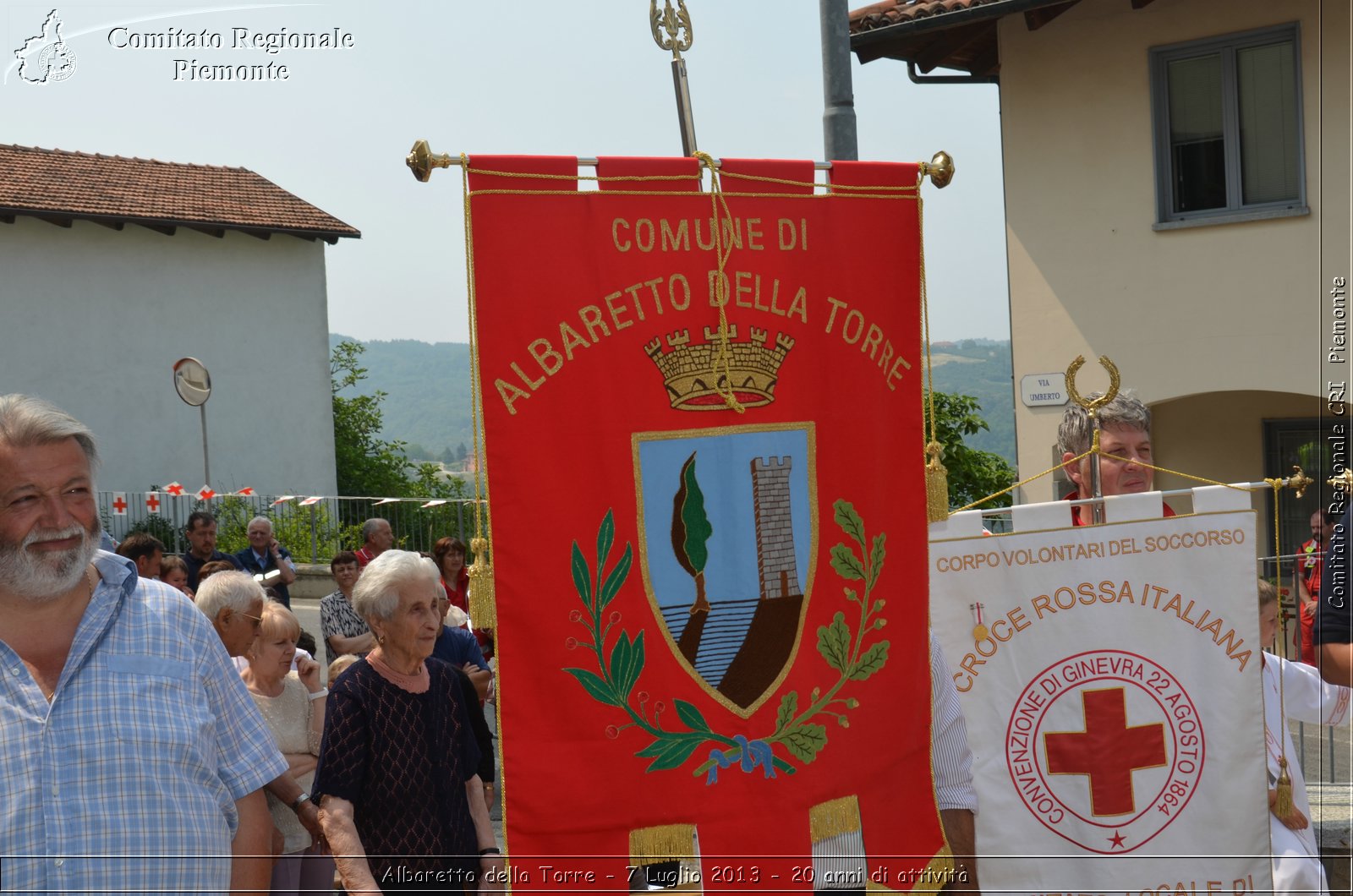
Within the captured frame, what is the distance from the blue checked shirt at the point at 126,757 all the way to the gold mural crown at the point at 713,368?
119cm

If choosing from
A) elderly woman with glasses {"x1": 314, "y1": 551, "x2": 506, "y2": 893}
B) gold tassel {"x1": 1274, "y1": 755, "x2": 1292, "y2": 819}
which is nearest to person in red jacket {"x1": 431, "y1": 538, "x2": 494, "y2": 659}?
elderly woman with glasses {"x1": 314, "y1": 551, "x2": 506, "y2": 893}

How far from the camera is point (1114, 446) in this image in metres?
3.83

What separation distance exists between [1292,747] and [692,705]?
2.10m

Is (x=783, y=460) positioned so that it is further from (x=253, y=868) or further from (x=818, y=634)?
(x=253, y=868)

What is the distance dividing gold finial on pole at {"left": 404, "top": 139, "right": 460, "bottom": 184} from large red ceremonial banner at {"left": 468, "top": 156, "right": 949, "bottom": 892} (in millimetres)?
100

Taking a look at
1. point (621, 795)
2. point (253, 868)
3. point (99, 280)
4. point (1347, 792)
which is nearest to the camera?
point (253, 868)

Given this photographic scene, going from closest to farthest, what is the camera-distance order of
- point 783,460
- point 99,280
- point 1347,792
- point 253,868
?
point 253,868, point 783,460, point 1347,792, point 99,280

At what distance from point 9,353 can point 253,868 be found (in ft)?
74.7

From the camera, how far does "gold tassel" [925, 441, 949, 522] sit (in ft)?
11.7

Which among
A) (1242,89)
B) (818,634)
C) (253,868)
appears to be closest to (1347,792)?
(818,634)

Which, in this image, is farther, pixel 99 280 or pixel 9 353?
pixel 99 280

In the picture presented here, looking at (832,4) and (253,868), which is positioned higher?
(832,4)

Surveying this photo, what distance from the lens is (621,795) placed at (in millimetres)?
3041

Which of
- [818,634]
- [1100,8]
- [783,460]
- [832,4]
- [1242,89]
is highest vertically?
[1100,8]
